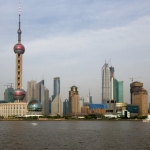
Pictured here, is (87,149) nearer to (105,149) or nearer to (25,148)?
(105,149)

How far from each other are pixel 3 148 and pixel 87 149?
52.4 feet

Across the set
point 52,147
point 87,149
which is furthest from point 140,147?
point 52,147

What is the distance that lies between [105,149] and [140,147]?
793cm

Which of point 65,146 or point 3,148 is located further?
point 65,146

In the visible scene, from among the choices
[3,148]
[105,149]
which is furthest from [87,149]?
[3,148]

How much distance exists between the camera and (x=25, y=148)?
66.8 metres

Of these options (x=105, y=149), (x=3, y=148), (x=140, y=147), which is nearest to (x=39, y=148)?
(x=3, y=148)

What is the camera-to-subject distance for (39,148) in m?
66.9

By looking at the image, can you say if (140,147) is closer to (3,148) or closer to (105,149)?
(105,149)

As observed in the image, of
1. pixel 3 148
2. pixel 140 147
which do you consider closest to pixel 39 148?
pixel 3 148

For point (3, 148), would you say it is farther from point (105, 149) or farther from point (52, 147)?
point (105, 149)

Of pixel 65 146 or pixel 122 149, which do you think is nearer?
pixel 122 149

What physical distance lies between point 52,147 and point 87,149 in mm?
7252

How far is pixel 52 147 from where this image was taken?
2697 inches
